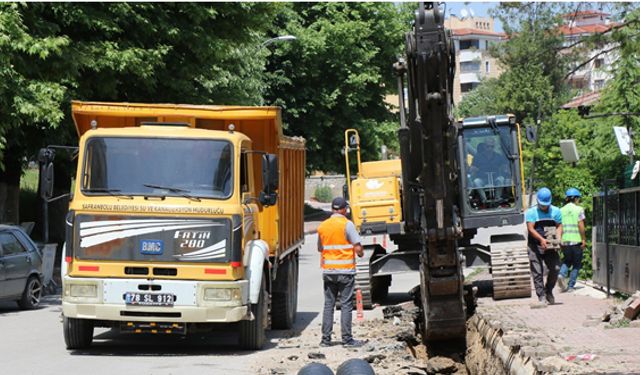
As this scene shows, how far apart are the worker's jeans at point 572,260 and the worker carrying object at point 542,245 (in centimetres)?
322

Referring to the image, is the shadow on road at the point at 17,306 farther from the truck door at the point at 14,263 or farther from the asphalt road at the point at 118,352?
the asphalt road at the point at 118,352

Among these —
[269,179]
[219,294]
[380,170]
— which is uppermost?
[380,170]

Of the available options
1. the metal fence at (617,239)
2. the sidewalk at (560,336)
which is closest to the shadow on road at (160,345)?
the sidewalk at (560,336)

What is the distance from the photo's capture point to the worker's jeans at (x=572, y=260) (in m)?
21.6

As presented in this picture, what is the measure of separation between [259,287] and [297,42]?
38623mm

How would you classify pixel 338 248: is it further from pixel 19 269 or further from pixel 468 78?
pixel 468 78

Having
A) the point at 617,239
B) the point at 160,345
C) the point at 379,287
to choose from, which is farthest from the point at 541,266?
the point at 160,345

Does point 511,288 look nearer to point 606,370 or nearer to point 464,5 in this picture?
point 464,5

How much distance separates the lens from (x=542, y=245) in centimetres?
1792

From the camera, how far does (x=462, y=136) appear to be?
20.7 m

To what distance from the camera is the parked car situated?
2034cm

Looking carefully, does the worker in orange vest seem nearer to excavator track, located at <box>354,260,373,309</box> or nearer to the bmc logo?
the bmc logo

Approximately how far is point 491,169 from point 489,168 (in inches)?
1.6

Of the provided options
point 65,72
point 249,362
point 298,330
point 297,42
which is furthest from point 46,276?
point 297,42
